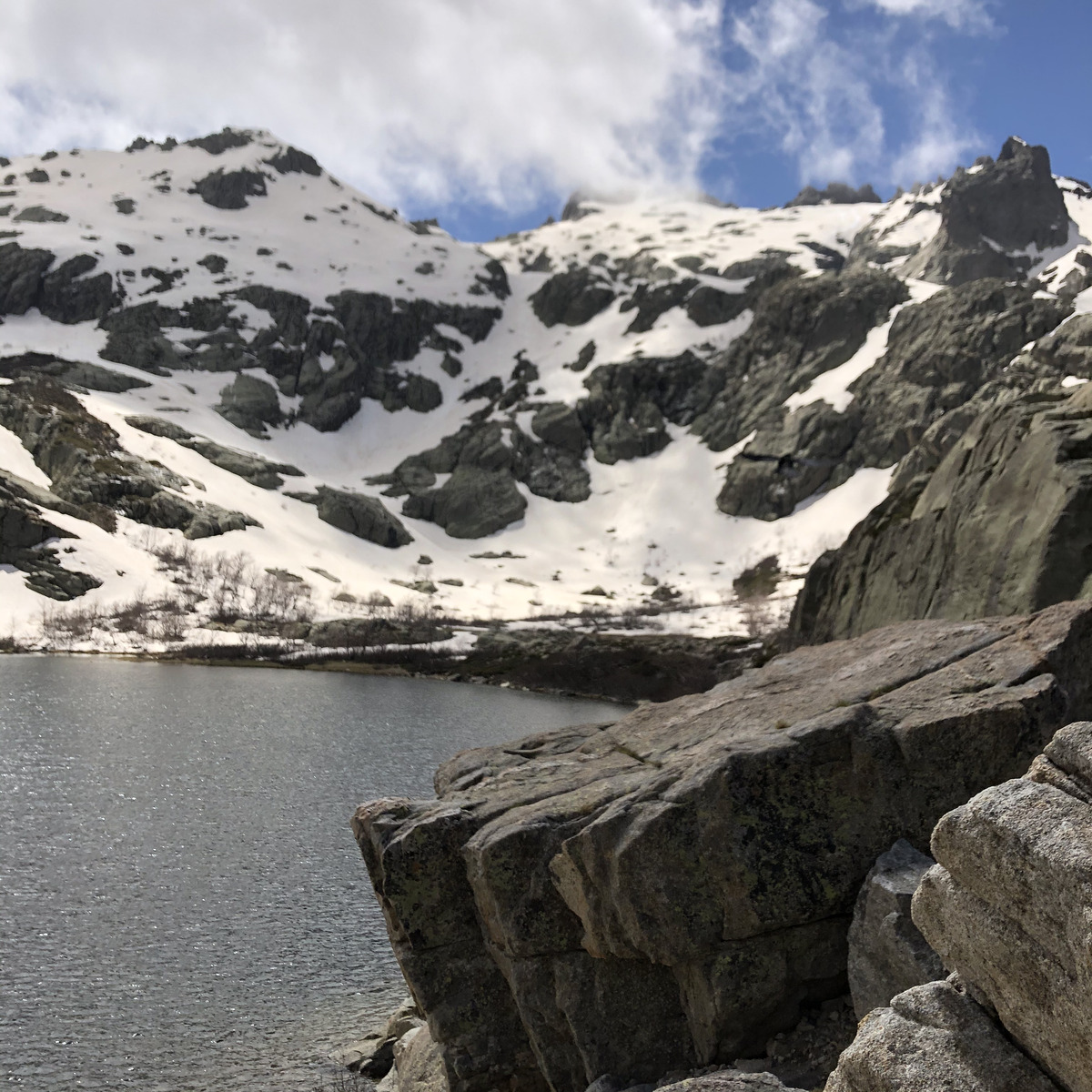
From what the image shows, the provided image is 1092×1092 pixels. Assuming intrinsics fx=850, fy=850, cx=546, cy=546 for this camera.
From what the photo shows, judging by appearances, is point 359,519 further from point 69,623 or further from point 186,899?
point 186,899

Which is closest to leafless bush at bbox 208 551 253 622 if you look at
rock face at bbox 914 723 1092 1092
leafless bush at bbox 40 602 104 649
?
leafless bush at bbox 40 602 104 649

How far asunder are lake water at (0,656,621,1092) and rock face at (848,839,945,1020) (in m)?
12.3

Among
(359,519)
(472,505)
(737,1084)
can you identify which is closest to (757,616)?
(472,505)

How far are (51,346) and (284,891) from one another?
682 feet

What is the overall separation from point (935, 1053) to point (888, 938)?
3.62m

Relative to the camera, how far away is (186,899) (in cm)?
2548

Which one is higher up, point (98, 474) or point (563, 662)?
point (98, 474)

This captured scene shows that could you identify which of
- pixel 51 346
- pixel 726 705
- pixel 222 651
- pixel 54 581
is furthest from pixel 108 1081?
pixel 51 346

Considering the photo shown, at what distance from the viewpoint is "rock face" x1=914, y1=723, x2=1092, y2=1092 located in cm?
576

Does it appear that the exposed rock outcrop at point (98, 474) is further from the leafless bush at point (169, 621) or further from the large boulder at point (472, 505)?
the large boulder at point (472, 505)

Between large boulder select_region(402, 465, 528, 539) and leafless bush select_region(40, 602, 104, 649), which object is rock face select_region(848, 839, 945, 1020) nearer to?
leafless bush select_region(40, 602, 104, 649)

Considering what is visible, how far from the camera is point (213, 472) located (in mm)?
164875

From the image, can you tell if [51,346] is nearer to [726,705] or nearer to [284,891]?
[284,891]

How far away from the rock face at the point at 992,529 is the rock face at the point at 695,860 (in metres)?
20.4
